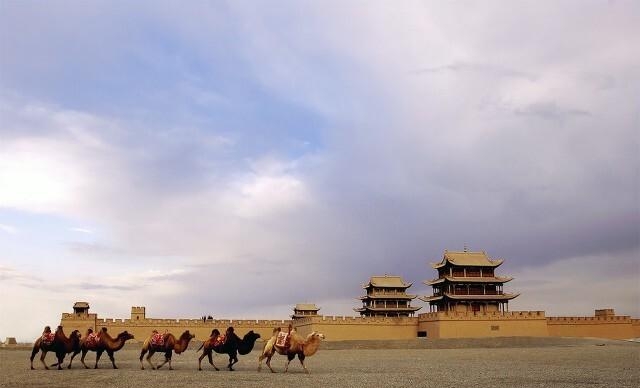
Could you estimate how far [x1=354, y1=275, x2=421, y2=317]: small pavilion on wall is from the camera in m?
62.2

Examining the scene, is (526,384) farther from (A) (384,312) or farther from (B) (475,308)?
(A) (384,312)

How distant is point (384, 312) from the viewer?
62625 mm

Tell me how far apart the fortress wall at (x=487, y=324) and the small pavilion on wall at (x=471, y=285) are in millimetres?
2224

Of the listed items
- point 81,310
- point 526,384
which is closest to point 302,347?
point 526,384

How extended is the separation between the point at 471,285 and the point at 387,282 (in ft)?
37.3

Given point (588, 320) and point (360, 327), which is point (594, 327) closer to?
point (588, 320)

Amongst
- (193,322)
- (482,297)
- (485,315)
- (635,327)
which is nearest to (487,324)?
(485,315)

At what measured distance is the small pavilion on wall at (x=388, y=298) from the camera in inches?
2448

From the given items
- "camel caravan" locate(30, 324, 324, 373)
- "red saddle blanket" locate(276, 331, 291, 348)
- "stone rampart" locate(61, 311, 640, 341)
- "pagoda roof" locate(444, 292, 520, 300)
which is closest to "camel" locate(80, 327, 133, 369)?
"camel caravan" locate(30, 324, 324, 373)

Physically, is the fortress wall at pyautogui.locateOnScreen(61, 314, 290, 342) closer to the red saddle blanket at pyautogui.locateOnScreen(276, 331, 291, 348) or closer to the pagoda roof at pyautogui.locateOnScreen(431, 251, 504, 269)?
the pagoda roof at pyautogui.locateOnScreen(431, 251, 504, 269)

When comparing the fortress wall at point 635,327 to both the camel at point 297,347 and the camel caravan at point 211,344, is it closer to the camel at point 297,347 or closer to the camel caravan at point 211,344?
the camel caravan at point 211,344

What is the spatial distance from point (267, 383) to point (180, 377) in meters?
3.05

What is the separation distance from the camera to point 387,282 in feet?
208

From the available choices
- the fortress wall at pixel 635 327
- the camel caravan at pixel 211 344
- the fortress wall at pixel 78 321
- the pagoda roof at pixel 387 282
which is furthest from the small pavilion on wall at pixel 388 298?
the camel caravan at pixel 211 344
